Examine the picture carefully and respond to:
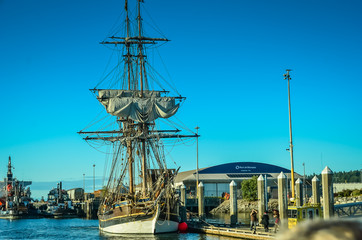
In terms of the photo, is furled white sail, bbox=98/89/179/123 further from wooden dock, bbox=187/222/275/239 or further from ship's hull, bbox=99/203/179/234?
wooden dock, bbox=187/222/275/239

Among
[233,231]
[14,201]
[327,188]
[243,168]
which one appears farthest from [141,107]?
[14,201]

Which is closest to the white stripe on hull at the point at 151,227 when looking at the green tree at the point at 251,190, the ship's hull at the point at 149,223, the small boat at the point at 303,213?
the ship's hull at the point at 149,223

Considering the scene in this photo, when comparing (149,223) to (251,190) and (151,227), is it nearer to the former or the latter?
(151,227)

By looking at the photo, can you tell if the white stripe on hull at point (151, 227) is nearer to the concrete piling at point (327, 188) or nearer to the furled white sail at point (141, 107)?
the furled white sail at point (141, 107)

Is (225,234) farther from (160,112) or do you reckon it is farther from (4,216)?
(4,216)

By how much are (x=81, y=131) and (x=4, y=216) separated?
50142mm

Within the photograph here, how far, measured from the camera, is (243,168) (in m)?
119

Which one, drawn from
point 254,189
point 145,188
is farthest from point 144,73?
point 254,189

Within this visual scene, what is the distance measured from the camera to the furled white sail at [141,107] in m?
62.3

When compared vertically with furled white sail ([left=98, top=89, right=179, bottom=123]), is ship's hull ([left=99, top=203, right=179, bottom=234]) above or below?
below

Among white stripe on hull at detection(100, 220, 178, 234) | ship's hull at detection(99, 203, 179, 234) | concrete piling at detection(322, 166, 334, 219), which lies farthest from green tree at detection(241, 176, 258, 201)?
concrete piling at detection(322, 166, 334, 219)

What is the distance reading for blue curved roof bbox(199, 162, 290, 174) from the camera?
116 m

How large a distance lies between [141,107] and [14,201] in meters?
70.6

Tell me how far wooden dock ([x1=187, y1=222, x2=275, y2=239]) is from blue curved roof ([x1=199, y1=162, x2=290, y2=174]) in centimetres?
6503
